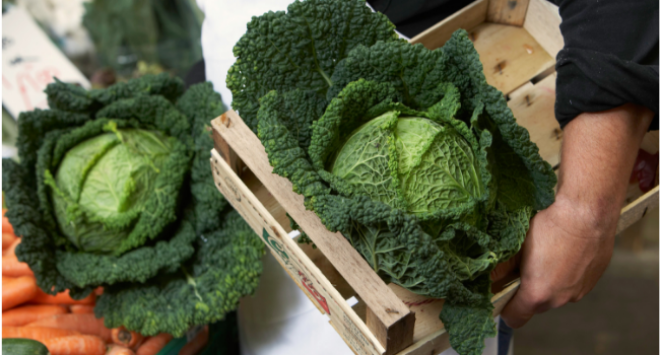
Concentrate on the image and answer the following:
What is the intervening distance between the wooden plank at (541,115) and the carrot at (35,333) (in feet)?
7.09

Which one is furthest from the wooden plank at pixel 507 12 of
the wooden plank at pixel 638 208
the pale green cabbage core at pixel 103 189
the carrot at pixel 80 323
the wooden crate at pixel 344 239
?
the carrot at pixel 80 323

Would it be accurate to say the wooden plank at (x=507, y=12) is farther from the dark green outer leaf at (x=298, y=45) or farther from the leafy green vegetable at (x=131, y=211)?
the leafy green vegetable at (x=131, y=211)

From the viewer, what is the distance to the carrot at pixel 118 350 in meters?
1.91

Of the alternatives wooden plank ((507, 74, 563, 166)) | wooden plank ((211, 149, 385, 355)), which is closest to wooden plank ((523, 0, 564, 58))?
wooden plank ((507, 74, 563, 166))

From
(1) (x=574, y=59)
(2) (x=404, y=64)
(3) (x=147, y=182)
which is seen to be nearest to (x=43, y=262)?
(3) (x=147, y=182)

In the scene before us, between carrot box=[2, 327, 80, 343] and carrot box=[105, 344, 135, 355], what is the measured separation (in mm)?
167

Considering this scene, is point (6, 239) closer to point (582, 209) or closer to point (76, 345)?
point (76, 345)

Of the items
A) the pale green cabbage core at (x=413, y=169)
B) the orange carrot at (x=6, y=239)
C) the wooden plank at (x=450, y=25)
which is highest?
the orange carrot at (x=6, y=239)

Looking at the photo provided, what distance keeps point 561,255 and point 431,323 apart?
452 millimetres

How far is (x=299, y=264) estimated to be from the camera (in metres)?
1.37

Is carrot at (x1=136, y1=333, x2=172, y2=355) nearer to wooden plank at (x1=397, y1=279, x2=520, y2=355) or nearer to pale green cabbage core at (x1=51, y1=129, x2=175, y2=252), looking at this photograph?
pale green cabbage core at (x1=51, y1=129, x2=175, y2=252)

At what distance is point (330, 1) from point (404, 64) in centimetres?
30

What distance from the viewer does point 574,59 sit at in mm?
1294

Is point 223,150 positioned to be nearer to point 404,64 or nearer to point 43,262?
point 404,64
